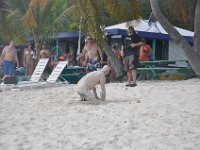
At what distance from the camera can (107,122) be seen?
19.5 feet

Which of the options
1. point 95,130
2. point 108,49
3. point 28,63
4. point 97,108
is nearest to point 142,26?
point 108,49

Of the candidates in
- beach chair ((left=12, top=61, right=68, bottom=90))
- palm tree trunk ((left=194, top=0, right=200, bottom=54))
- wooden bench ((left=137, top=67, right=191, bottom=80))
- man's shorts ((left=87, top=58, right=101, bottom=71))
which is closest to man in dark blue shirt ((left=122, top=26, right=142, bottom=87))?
man's shorts ((left=87, top=58, right=101, bottom=71))

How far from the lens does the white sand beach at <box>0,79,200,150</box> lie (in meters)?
4.94

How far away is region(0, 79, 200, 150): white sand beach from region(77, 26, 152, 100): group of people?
249 mm

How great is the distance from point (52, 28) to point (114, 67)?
22.4ft

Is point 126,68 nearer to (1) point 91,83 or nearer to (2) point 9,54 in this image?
(1) point 91,83

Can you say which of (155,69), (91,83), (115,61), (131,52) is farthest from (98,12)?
(91,83)

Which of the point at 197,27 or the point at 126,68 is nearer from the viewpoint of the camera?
the point at 126,68

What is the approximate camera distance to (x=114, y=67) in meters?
13.9

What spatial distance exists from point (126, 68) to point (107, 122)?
3897 millimetres

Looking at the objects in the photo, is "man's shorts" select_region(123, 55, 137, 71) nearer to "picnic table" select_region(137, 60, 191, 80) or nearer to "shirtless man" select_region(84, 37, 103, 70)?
"shirtless man" select_region(84, 37, 103, 70)

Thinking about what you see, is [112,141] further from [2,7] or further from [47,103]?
[2,7]

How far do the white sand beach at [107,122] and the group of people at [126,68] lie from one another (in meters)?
0.25

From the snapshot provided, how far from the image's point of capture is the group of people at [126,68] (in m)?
7.77
